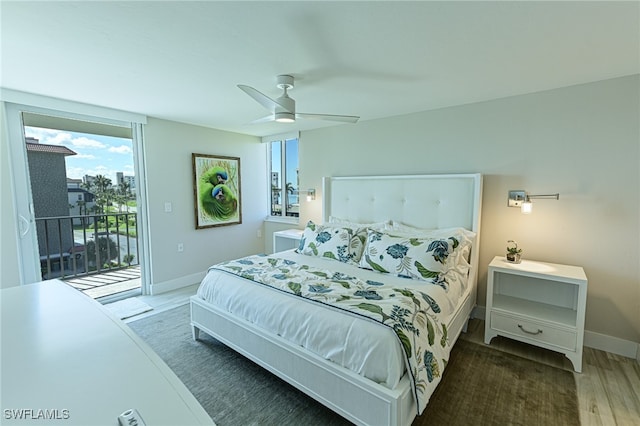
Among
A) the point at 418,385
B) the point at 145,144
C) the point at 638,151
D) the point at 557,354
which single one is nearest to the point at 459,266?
the point at 557,354

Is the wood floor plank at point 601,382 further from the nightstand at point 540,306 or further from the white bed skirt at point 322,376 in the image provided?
the white bed skirt at point 322,376

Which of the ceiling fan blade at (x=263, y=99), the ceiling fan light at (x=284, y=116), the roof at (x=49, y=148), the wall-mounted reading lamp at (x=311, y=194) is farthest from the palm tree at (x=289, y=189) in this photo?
the roof at (x=49, y=148)

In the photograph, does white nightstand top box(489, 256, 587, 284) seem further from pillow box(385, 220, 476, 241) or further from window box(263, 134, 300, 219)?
window box(263, 134, 300, 219)

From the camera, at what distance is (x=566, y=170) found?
2561mm

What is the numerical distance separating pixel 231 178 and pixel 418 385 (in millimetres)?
3997

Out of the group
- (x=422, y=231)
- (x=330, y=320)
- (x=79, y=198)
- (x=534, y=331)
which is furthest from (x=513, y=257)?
(x=79, y=198)

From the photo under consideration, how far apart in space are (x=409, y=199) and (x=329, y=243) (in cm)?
112

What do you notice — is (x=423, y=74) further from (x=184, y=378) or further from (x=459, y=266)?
(x=184, y=378)

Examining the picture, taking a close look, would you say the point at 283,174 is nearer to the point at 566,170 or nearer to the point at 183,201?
the point at 183,201

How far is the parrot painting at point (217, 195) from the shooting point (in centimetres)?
427

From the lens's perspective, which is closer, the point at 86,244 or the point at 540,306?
the point at 540,306

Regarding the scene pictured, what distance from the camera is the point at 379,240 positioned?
271 cm

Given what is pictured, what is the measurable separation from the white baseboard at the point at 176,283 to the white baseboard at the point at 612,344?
468cm

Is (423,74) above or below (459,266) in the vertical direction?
above
